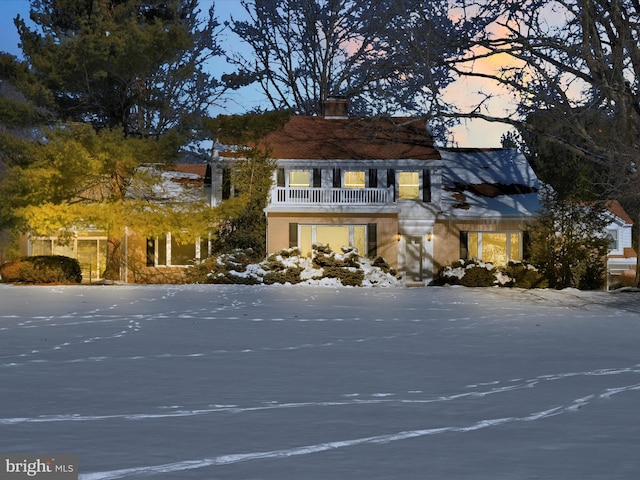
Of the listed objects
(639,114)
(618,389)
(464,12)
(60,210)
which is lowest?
(618,389)

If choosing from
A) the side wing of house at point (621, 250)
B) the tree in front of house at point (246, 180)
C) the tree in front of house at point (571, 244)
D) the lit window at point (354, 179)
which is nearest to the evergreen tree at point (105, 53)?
Answer: the tree in front of house at point (246, 180)

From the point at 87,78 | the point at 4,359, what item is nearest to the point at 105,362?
the point at 4,359

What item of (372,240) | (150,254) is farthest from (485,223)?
(150,254)

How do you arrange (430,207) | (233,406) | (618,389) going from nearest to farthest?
(233,406), (618,389), (430,207)

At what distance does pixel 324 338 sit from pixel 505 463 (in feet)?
26.1

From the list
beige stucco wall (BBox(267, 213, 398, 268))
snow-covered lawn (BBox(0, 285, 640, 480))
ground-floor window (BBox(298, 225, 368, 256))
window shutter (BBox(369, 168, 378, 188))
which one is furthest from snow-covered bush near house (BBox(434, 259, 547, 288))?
snow-covered lawn (BBox(0, 285, 640, 480))

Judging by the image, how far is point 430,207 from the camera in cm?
3734

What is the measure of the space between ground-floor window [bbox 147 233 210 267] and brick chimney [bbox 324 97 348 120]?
29.9ft

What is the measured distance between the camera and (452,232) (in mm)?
37688

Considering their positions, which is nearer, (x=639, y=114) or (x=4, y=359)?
(x=4, y=359)

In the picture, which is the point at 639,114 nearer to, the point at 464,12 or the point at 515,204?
the point at 464,12

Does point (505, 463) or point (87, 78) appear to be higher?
point (87, 78)

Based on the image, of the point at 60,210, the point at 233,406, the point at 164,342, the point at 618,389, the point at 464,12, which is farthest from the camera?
the point at 60,210

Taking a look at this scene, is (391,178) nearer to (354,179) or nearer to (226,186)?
(354,179)
